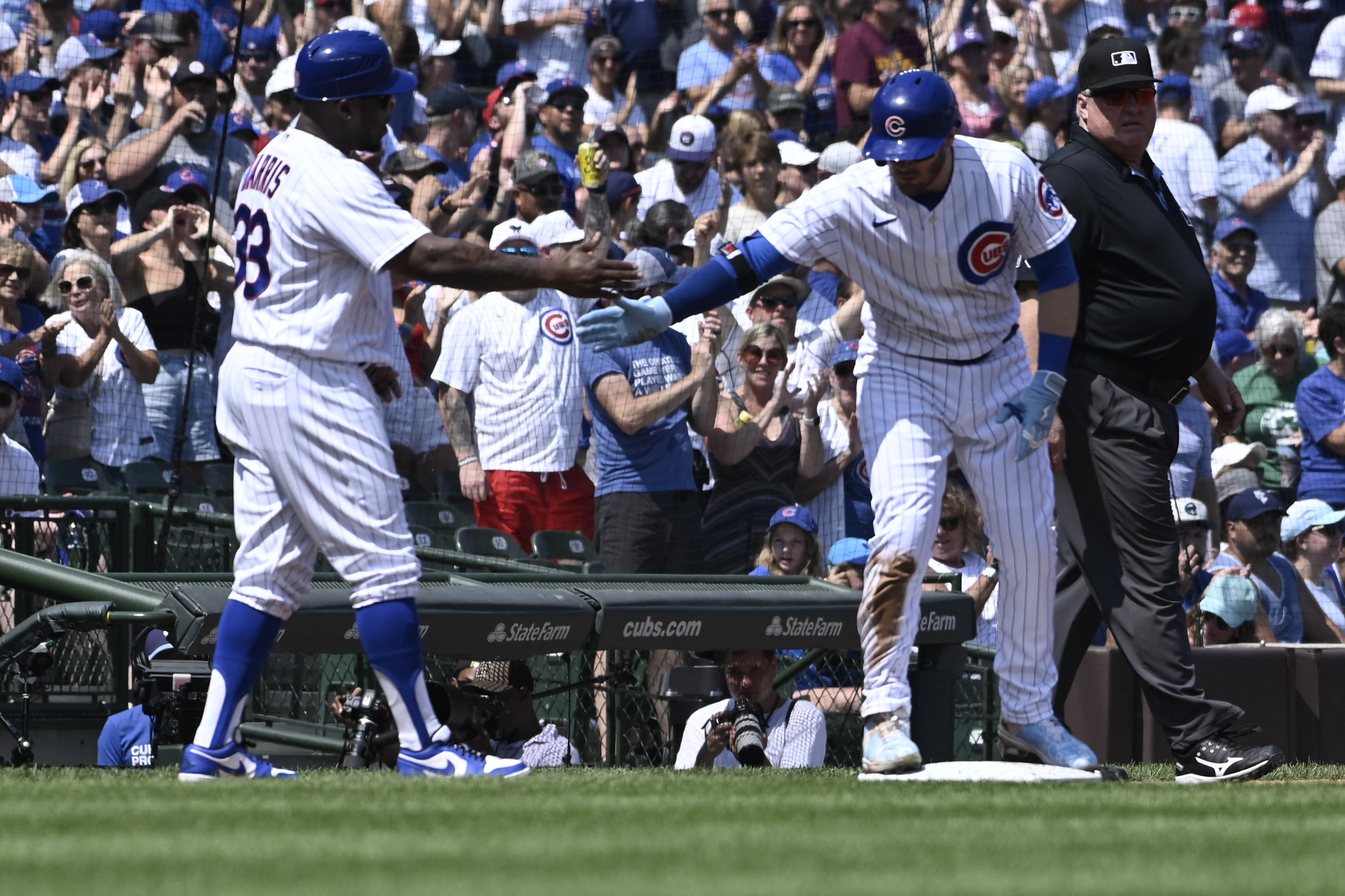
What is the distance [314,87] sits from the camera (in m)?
5.77

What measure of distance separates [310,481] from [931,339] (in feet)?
6.11

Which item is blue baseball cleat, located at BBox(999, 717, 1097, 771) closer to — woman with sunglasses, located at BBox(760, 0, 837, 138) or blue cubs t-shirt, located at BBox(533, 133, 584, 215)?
blue cubs t-shirt, located at BBox(533, 133, 584, 215)

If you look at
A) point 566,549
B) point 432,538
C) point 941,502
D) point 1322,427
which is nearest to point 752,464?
point 566,549

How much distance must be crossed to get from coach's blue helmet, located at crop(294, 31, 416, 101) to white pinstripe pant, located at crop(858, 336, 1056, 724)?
1.70 metres

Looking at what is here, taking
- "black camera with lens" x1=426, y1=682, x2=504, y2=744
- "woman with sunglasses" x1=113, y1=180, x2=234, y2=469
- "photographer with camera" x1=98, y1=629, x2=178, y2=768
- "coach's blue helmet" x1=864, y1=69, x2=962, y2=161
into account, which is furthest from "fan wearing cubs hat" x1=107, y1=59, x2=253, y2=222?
"coach's blue helmet" x1=864, y1=69, x2=962, y2=161

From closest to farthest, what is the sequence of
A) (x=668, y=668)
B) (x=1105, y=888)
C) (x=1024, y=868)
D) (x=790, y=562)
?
1. (x=1105, y=888)
2. (x=1024, y=868)
3. (x=668, y=668)
4. (x=790, y=562)

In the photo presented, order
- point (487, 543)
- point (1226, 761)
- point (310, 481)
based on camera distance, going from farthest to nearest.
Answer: point (487, 543)
point (1226, 761)
point (310, 481)

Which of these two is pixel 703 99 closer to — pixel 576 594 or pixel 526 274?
pixel 576 594

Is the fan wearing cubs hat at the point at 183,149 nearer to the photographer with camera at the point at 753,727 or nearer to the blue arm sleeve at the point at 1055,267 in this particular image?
the photographer with camera at the point at 753,727

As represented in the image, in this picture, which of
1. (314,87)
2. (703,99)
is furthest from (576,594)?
(703,99)

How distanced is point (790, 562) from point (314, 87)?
444 cm

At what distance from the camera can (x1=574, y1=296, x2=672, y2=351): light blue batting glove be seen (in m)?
6.09

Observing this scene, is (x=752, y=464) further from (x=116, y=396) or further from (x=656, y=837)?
(x=656, y=837)

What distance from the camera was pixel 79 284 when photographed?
10.5 meters
